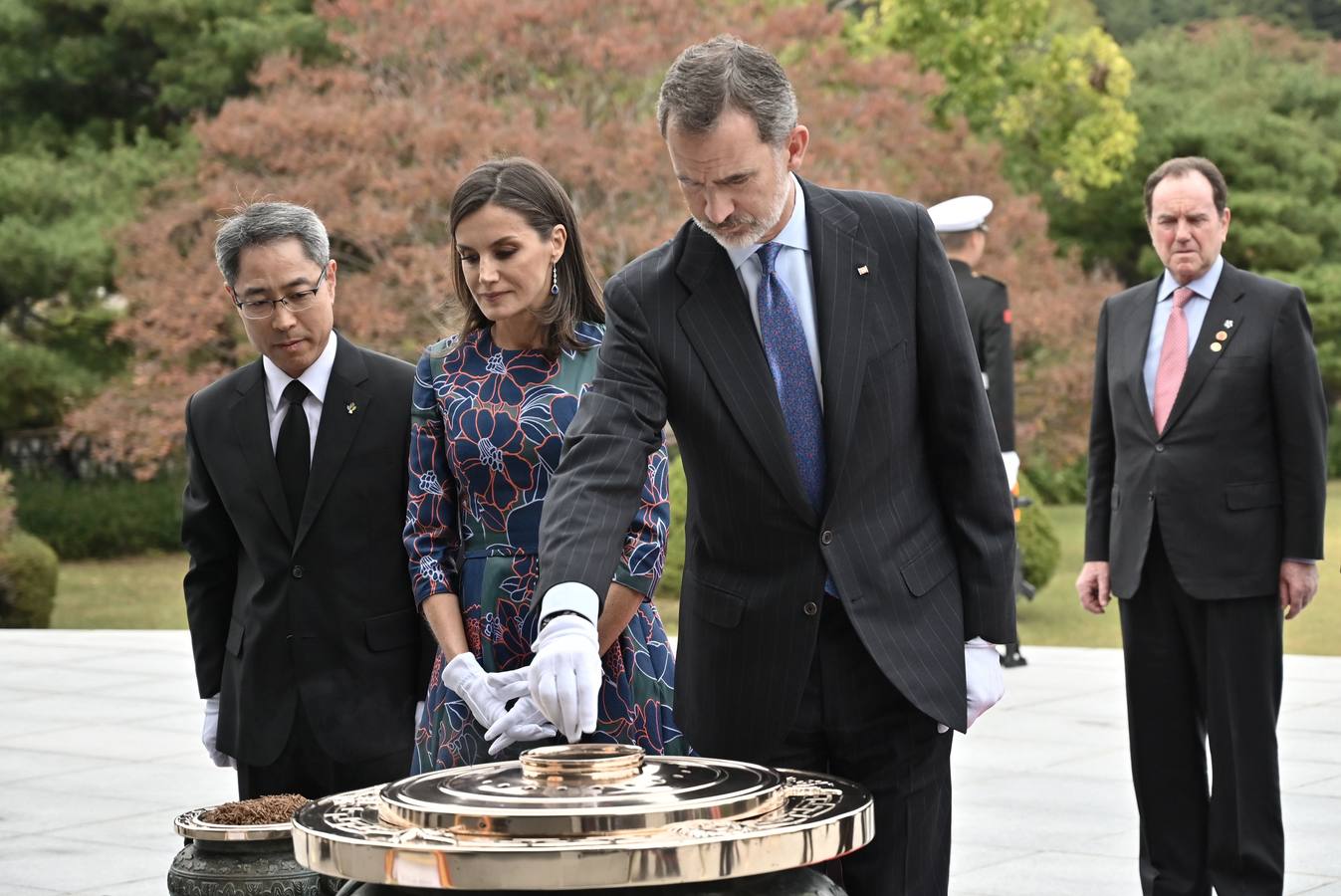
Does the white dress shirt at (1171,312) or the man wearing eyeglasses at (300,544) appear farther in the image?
the white dress shirt at (1171,312)

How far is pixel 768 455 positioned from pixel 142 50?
57.0 feet

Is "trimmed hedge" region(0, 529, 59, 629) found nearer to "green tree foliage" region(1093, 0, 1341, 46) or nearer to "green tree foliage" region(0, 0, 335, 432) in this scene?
"green tree foliage" region(0, 0, 335, 432)

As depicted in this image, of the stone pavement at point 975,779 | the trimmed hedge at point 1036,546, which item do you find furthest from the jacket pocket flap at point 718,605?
the trimmed hedge at point 1036,546

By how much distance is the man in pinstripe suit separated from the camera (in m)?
2.82

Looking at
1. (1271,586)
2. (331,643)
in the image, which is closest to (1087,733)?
(1271,586)

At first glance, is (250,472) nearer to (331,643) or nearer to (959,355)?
(331,643)

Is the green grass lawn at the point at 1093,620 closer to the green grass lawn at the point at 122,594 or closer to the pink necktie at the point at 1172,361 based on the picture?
the pink necktie at the point at 1172,361

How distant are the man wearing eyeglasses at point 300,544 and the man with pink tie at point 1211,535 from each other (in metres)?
2.08

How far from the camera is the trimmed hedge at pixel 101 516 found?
18.3m

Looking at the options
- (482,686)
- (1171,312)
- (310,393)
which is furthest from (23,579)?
(482,686)

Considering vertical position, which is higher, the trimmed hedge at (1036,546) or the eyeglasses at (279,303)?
the eyeglasses at (279,303)

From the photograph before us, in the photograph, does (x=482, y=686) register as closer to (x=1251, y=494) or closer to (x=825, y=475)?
(x=825, y=475)

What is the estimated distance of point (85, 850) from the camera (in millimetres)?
5941

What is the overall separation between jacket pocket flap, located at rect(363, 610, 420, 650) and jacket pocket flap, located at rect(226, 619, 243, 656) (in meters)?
0.25
